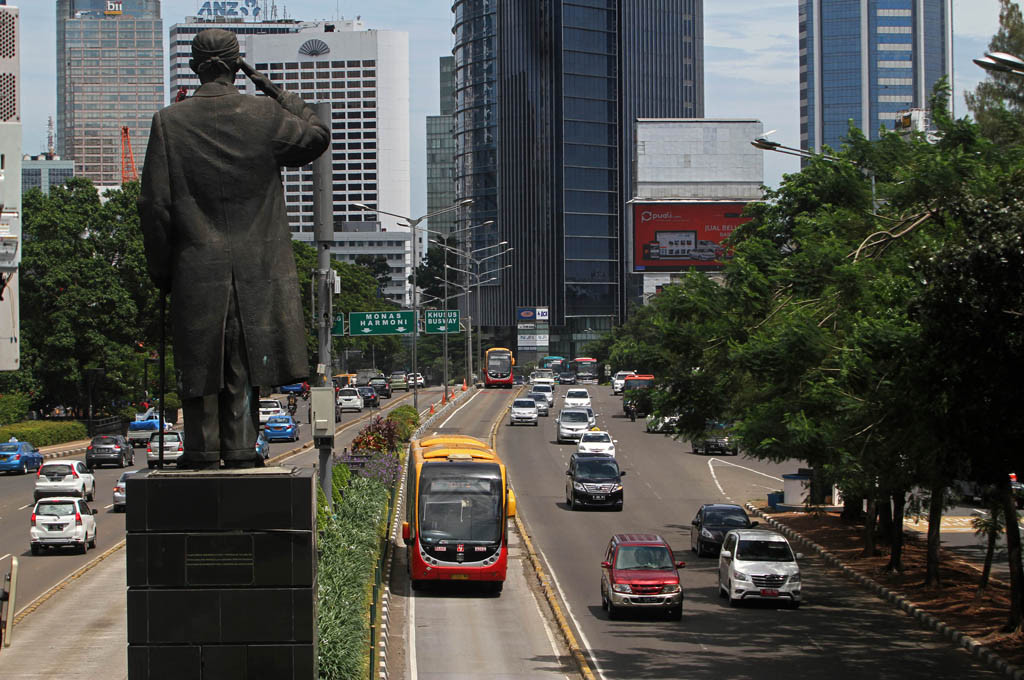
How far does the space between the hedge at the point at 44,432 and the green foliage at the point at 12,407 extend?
46 cm

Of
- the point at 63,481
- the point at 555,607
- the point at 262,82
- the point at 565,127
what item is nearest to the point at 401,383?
the point at 565,127

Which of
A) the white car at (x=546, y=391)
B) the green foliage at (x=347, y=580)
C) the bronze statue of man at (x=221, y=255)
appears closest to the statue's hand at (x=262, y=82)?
the bronze statue of man at (x=221, y=255)

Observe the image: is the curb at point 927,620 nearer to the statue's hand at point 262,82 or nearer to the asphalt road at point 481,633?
the asphalt road at point 481,633

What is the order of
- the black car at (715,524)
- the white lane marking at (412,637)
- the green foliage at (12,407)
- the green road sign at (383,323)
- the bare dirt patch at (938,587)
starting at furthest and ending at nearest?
the green foliage at (12,407) → the green road sign at (383,323) → the black car at (715,524) → the bare dirt patch at (938,587) → the white lane marking at (412,637)

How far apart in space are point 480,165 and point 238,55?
15244cm

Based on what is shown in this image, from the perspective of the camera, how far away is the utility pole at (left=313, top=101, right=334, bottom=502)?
20.1 meters

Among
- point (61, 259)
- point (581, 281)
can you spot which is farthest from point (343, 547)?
point (581, 281)

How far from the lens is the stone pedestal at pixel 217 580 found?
390 inches

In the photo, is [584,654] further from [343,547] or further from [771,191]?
[771,191]

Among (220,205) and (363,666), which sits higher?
(220,205)

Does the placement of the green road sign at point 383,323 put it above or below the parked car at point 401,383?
above

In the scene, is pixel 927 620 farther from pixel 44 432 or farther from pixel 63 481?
pixel 44 432

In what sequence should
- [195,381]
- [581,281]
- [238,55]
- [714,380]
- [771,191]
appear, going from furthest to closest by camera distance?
[581,281]
[771,191]
[714,380]
[238,55]
[195,381]

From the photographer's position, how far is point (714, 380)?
114 feet
